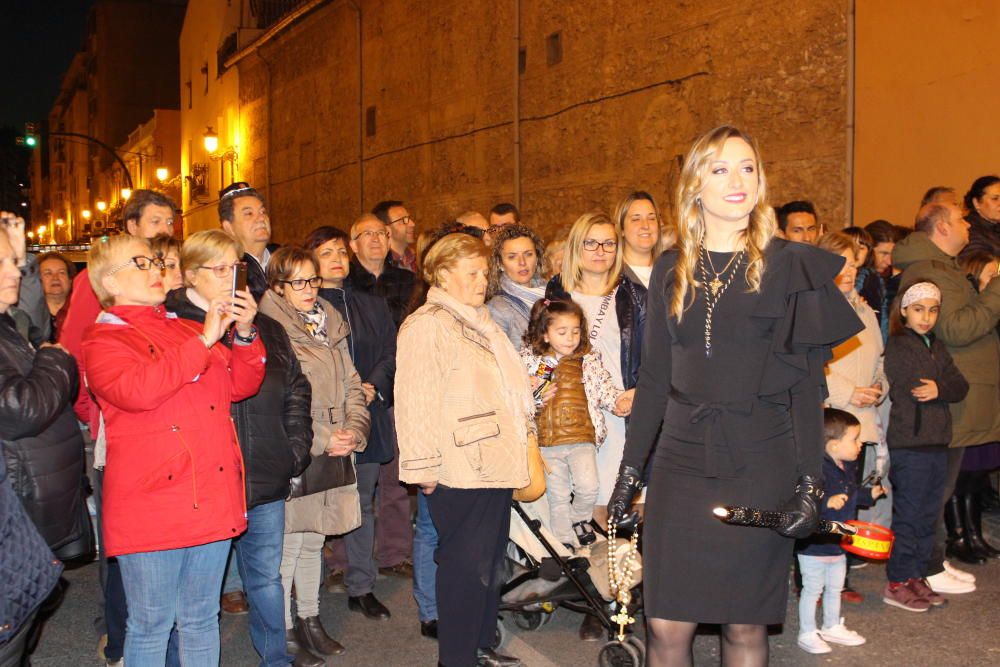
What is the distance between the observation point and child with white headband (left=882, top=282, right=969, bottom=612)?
20.3 ft

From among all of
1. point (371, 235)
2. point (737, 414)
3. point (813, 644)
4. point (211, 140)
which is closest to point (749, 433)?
point (737, 414)

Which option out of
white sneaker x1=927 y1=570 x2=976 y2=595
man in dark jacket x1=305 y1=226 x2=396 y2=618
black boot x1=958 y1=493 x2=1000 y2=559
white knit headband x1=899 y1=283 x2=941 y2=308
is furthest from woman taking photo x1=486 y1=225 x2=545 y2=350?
black boot x1=958 y1=493 x2=1000 y2=559

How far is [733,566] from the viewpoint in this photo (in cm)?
346

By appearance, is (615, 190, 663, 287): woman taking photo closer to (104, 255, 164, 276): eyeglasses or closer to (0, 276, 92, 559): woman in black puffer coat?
(104, 255, 164, 276): eyeglasses

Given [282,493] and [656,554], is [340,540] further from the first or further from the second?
[656,554]

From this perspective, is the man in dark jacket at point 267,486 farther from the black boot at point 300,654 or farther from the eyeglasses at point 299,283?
the eyeglasses at point 299,283

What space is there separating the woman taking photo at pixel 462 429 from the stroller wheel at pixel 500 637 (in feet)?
1.28

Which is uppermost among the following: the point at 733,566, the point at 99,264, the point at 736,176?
the point at 736,176

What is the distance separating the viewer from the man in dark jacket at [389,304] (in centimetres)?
690

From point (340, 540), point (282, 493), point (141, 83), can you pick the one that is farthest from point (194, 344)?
point (141, 83)

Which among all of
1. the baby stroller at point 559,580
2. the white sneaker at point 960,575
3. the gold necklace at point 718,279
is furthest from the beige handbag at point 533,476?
the white sneaker at point 960,575

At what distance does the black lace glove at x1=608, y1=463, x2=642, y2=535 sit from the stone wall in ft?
16.6

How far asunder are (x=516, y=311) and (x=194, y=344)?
236 cm

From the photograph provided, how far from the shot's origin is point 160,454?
390 cm
